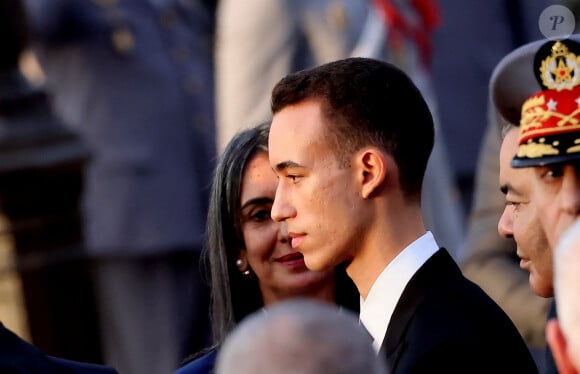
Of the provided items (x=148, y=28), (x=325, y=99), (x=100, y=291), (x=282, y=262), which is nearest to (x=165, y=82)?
(x=148, y=28)

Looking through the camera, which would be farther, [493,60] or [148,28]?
[148,28]

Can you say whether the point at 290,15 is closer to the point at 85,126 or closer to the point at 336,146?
the point at 85,126

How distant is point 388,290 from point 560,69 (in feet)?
2.10

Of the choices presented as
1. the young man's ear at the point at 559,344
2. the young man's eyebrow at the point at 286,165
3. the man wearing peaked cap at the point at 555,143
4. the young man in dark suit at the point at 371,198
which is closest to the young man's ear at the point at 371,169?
the young man in dark suit at the point at 371,198

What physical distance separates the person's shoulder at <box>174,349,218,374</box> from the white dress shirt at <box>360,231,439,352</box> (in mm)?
689

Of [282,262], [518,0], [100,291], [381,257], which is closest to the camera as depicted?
[381,257]

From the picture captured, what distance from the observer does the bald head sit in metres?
3.05

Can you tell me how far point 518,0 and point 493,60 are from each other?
1.62 feet

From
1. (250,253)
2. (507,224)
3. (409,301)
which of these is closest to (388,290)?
(409,301)

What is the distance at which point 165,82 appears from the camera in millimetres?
9500

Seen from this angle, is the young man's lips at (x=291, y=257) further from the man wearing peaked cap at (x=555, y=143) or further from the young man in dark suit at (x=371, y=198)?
the man wearing peaked cap at (x=555, y=143)

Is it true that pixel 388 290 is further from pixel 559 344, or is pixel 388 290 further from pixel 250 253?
pixel 559 344

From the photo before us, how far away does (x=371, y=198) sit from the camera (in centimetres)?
429

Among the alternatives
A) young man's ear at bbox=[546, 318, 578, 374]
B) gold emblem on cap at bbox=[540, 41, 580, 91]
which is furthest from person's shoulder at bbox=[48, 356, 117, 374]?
young man's ear at bbox=[546, 318, 578, 374]
